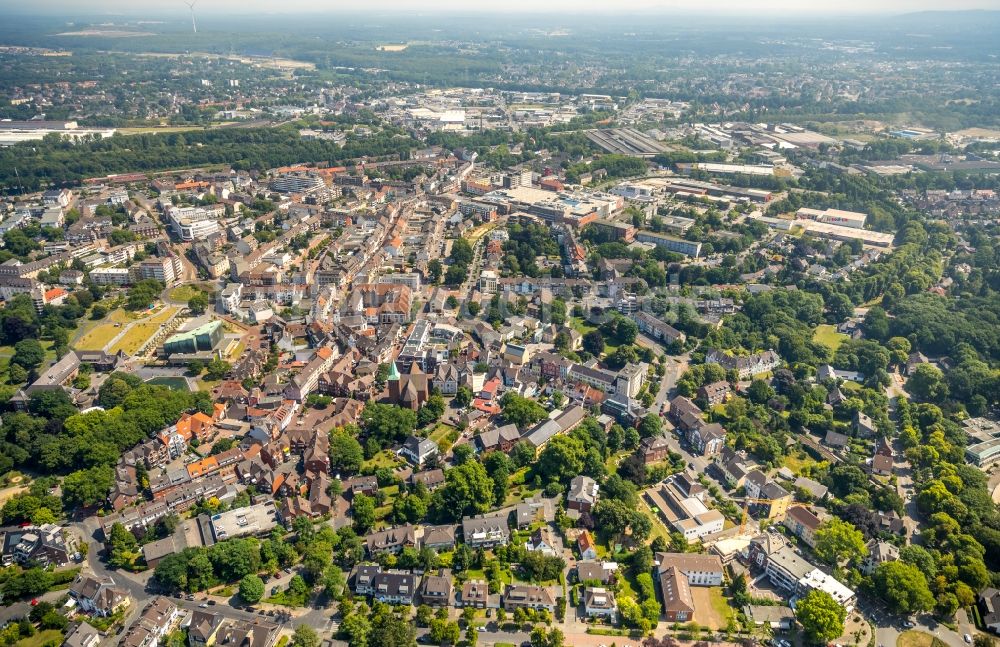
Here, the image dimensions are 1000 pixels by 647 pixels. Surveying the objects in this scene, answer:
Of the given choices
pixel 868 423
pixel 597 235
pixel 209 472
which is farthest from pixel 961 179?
pixel 209 472

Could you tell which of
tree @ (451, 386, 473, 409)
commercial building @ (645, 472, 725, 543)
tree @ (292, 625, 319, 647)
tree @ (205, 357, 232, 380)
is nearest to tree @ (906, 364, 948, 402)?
commercial building @ (645, 472, 725, 543)

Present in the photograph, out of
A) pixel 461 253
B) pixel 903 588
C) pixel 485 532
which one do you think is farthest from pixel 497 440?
pixel 461 253

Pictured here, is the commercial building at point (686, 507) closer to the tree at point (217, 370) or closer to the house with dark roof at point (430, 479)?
the house with dark roof at point (430, 479)

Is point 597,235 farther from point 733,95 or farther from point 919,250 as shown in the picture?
point 733,95

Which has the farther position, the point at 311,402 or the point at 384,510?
the point at 311,402

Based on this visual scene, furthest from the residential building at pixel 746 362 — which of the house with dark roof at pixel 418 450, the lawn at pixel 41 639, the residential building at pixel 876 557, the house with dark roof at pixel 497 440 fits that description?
the lawn at pixel 41 639

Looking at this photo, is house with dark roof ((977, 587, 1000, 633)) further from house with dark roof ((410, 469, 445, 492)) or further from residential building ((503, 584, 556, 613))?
house with dark roof ((410, 469, 445, 492))
